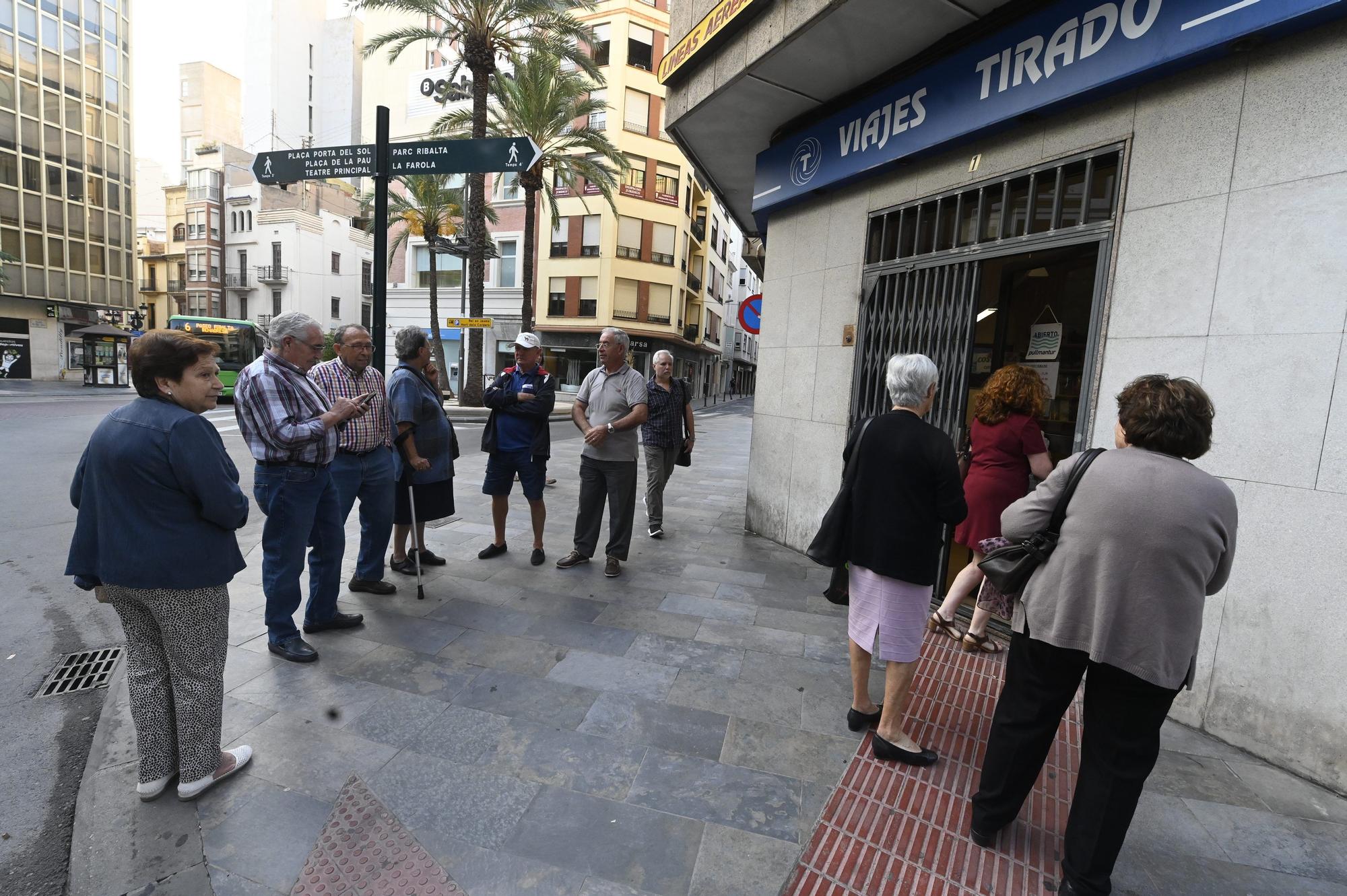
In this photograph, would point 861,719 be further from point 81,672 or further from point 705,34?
point 705,34

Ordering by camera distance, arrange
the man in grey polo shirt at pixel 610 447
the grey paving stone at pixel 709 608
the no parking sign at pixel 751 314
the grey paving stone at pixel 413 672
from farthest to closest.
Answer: the no parking sign at pixel 751 314 < the man in grey polo shirt at pixel 610 447 < the grey paving stone at pixel 709 608 < the grey paving stone at pixel 413 672

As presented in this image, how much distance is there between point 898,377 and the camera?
9.39 ft

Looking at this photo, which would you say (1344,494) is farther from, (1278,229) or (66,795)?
(66,795)

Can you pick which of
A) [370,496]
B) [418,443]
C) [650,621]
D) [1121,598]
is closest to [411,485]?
[418,443]

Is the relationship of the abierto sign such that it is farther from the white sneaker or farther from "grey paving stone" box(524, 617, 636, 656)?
the white sneaker

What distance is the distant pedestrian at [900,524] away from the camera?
9.07ft

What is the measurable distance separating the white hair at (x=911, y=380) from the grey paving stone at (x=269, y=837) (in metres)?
2.85

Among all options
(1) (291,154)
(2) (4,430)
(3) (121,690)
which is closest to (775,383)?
(1) (291,154)

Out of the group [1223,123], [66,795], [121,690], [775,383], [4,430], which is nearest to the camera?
[66,795]

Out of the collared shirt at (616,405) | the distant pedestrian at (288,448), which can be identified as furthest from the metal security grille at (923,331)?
the distant pedestrian at (288,448)

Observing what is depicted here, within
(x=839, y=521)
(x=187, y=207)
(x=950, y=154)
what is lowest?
(x=839, y=521)

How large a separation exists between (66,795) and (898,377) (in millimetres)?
3884

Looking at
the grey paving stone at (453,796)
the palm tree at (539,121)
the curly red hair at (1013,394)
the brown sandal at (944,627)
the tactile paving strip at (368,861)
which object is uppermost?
the palm tree at (539,121)

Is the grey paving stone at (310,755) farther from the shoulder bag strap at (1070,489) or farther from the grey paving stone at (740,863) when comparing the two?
the shoulder bag strap at (1070,489)
